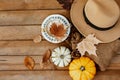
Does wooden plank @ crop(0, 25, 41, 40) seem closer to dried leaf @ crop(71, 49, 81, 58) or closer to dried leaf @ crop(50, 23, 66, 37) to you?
dried leaf @ crop(50, 23, 66, 37)

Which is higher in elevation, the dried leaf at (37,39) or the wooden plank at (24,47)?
the dried leaf at (37,39)

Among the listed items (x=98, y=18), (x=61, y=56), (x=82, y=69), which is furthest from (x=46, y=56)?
(x=98, y=18)

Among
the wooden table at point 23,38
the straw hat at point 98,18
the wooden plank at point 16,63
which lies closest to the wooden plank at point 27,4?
the wooden table at point 23,38

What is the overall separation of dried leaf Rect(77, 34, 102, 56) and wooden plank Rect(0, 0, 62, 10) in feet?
0.67

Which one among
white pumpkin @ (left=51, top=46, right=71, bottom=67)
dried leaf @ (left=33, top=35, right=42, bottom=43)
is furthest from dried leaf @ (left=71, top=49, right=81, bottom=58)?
dried leaf @ (left=33, top=35, right=42, bottom=43)

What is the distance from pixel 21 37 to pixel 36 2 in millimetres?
174

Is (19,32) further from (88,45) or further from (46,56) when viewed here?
(88,45)

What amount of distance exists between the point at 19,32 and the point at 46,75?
0.76ft

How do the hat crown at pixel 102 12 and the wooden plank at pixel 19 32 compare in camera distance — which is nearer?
the hat crown at pixel 102 12

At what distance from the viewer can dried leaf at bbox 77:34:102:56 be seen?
1243 millimetres

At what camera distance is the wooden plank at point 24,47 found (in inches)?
52.4

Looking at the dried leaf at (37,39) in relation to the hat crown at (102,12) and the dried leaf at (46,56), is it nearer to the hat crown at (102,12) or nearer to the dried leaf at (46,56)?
the dried leaf at (46,56)

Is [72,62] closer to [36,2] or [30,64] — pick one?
[30,64]

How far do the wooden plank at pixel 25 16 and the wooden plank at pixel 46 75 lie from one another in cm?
23
